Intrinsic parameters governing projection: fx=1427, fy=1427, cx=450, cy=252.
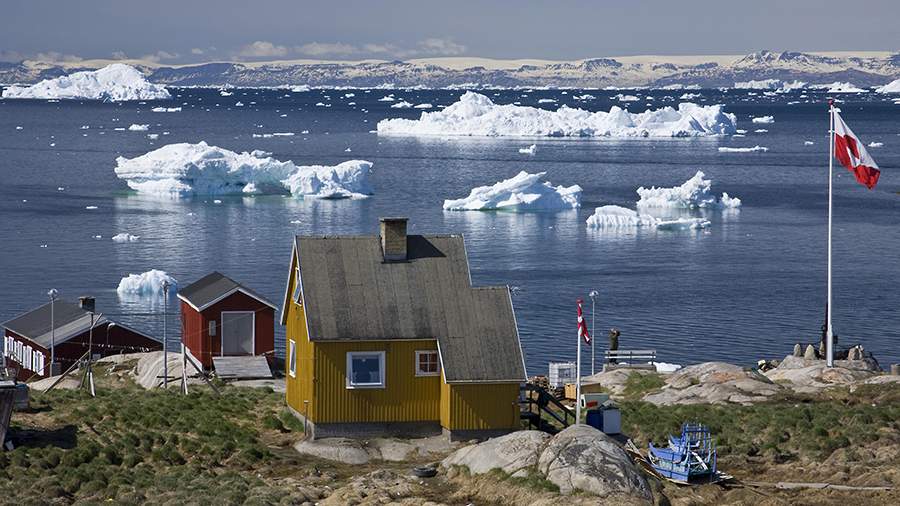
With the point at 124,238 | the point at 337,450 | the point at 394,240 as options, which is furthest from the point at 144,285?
the point at 337,450

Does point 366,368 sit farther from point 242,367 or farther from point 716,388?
point 242,367

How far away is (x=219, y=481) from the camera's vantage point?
22672 millimetres

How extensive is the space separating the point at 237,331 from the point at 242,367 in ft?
6.30

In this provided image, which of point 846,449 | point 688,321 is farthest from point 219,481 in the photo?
point 688,321

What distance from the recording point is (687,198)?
87.9 m

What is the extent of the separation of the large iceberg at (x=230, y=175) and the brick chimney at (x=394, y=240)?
66.1 metres

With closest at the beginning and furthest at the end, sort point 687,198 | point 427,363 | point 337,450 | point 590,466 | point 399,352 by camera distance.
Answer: point 590,466
point 337,450
point 399,352
point 427,363
point 687,198

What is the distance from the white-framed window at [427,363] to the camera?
2570cm

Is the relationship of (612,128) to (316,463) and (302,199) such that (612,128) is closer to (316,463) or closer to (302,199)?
(302,199)

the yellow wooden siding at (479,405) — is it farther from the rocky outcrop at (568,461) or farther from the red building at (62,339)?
the red building at (62,339)

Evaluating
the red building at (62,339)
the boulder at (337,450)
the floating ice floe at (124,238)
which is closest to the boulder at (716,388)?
the boulder at (337,450)

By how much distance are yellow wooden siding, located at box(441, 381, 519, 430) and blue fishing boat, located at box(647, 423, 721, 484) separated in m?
3.06

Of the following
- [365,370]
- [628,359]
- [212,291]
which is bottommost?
[628,359]

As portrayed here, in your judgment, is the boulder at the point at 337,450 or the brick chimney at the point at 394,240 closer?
the boulder at the point at 337,450
